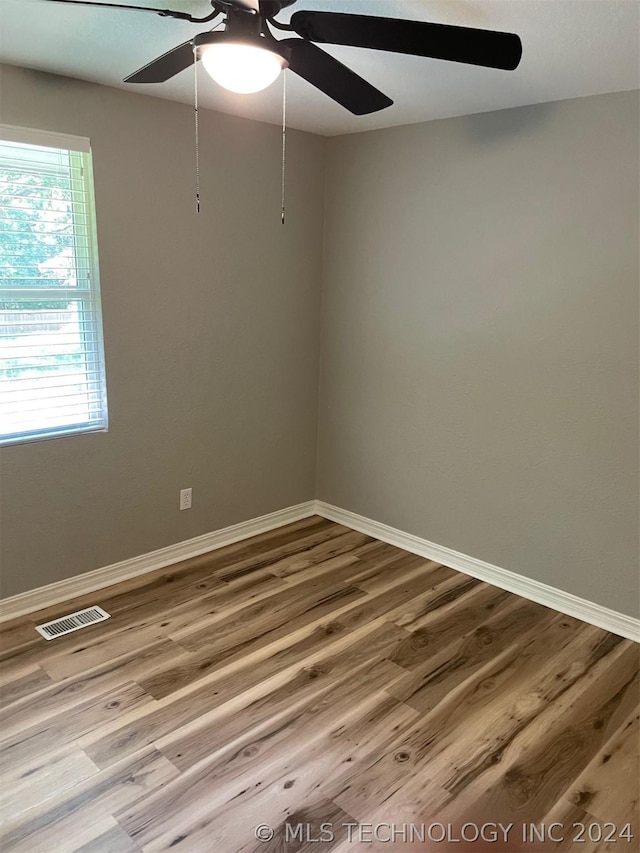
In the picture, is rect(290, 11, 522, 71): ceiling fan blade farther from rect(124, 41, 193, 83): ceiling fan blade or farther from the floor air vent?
the floor air vent

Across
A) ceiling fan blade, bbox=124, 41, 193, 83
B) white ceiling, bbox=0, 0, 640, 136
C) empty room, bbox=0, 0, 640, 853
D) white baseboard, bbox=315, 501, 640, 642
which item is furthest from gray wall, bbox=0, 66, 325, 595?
ceiling fan blade, bbox=124, 41, 193, 83

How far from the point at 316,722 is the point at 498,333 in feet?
6.38

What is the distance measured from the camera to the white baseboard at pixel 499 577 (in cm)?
283

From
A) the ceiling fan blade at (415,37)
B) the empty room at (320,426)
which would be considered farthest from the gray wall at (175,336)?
the ceiling fan blade at (415,37)

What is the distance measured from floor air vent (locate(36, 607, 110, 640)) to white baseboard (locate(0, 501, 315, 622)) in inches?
6.0

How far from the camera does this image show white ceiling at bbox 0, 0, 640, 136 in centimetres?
181

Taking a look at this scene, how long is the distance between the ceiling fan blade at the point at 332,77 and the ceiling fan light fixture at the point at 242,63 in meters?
0.05

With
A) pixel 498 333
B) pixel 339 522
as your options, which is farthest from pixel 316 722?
pixel 498 333

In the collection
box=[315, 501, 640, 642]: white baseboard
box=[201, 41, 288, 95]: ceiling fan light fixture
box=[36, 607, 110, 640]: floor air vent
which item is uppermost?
box=[201, 41, 288, 95]: ceiling fan light fixture

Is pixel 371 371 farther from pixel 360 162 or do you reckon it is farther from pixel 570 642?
pixel 570 642

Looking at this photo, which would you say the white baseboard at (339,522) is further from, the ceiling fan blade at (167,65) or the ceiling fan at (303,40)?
the ceiling fan at (303,40)

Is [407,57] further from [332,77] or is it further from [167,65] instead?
[167,65]

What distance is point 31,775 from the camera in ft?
6.40

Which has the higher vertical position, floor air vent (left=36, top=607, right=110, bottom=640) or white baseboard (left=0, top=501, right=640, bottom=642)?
white baseboard (left=0, top=501, right=640, bottom=642)
